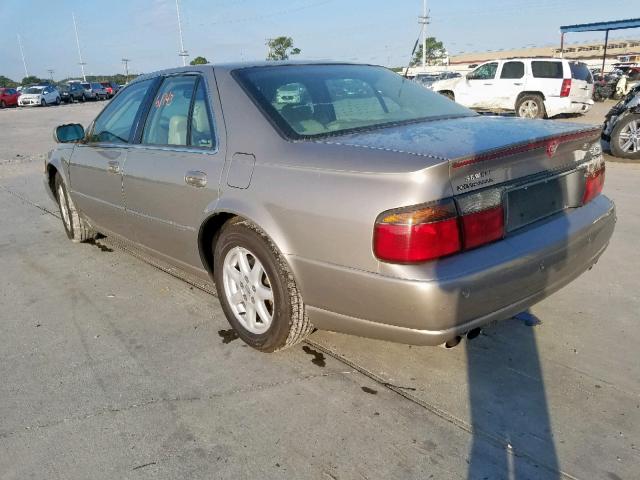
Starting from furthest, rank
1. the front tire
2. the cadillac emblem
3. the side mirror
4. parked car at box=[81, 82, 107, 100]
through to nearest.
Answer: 1. parked car at box=[81, 82, 107, 100]
2. the side mirror
3. the front tire
4. the cadillac emblem

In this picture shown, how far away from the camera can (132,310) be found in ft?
12.0

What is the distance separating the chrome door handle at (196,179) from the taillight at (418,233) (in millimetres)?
1216

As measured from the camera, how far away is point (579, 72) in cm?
1542

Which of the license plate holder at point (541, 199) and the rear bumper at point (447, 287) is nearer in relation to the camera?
the rear bumper at point (447, 287)

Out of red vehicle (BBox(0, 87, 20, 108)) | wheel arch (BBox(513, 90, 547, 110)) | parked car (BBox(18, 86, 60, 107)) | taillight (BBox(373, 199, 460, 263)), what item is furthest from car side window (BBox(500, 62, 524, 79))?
red vehicle (BBox(0, 87, 20, 108))

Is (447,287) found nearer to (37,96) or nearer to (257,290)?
(257,290)

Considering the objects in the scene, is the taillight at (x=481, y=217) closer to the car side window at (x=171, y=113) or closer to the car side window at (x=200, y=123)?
the car side window at (x=200, y=123)

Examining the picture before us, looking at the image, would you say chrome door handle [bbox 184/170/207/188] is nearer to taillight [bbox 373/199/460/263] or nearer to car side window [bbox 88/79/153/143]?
car side window [bbox 88/79/153/143]

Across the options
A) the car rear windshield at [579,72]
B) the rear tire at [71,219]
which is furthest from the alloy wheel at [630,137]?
the rear tire at [71,219]

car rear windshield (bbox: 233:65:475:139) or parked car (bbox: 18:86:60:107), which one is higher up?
parked car (bbox: 18:86:60:107)

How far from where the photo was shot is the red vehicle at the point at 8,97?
39.4 meters

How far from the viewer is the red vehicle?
39.4m

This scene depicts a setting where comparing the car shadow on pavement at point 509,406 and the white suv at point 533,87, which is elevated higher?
the white suv at point 533,87

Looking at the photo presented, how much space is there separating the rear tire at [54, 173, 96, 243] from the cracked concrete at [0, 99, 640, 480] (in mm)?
1397
